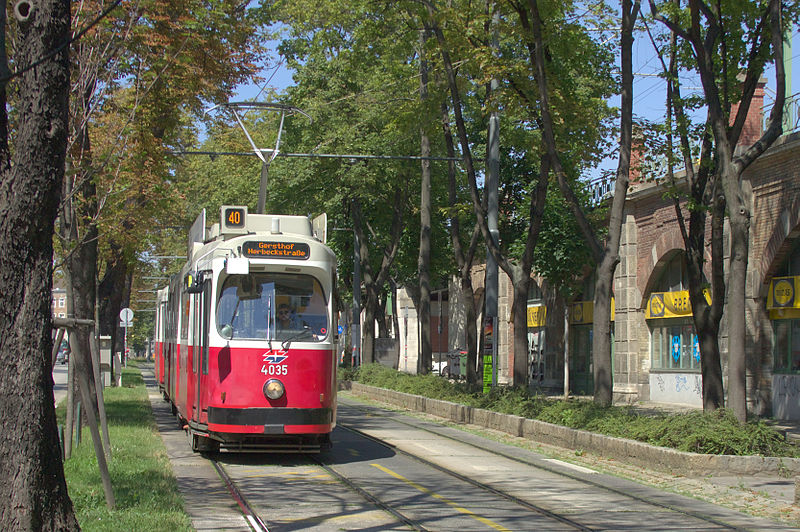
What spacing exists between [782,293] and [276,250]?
14.4 metres

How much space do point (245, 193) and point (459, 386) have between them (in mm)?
20674

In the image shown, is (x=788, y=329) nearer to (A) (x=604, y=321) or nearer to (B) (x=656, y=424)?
(A) (x=604, y=321)

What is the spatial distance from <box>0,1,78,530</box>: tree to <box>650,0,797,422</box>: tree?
1015cm

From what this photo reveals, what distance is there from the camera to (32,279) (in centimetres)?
741

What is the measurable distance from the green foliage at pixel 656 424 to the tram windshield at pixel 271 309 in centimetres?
510

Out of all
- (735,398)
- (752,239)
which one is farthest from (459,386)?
(735,398)

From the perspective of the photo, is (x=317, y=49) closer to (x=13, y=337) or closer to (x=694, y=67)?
(x=694, y=67)

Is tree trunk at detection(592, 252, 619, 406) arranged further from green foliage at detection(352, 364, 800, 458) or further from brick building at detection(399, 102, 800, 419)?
brick building at detection(399, 102, 800, 419)

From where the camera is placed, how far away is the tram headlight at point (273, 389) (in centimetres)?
1337

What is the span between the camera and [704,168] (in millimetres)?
19219

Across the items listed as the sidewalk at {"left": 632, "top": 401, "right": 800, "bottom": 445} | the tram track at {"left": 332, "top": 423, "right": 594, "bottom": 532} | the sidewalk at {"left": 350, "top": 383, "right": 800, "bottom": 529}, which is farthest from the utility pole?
the tram track at {"left": 332, "top": 423, "right": 594, "bottom": 532}

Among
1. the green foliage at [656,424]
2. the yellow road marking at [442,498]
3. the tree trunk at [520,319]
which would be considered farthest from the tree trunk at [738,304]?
the tree trunk at [520,319]

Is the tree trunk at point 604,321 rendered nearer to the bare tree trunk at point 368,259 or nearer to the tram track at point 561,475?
the tram track at point 561,475

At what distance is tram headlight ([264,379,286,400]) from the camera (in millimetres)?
13367
